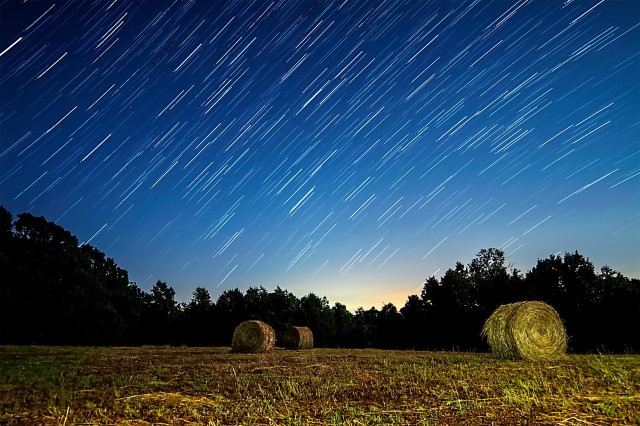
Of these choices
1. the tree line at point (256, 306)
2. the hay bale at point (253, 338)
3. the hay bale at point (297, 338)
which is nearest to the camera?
the hay bale at point (253, 338)

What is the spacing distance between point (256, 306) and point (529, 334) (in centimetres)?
4701

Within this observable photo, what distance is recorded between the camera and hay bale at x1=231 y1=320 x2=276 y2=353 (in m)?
23.7

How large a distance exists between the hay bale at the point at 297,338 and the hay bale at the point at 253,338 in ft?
20.8

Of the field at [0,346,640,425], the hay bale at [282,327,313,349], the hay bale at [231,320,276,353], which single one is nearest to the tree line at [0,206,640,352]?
the hay bale at [282,327,313,349]

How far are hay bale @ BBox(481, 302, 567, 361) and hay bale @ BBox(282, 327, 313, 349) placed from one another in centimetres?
1653

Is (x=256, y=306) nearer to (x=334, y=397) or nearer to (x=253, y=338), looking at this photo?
(x=253, y=338)

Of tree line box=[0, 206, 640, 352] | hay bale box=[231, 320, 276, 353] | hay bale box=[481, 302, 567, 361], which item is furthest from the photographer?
tree line box=[0, 206, 640, 352]

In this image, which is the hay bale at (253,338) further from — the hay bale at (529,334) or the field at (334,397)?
the field at (334,397)

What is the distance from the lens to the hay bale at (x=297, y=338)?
30969 millimetres

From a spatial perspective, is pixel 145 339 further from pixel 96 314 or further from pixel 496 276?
pixel 496 276

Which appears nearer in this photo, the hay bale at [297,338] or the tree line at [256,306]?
the hay bale at [297,338]

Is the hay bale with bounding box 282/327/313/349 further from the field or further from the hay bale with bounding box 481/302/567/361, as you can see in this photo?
the field

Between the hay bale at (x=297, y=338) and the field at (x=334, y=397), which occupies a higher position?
the hay bale at (x=297, y=338)

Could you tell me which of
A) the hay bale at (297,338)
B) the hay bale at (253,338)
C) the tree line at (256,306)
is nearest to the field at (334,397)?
the hay bale at (253,338)
